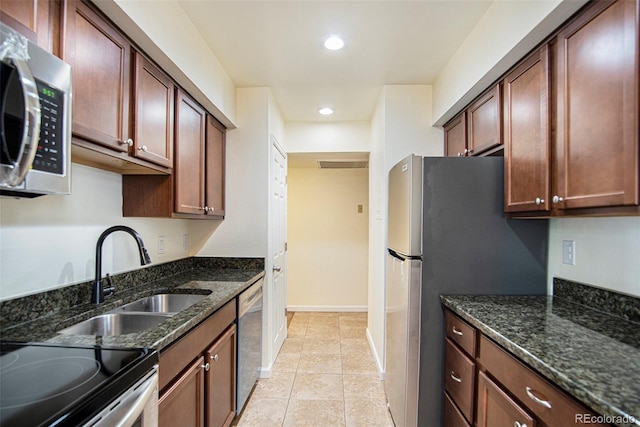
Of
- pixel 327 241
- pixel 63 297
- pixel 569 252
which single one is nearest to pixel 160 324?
pixel 63 297

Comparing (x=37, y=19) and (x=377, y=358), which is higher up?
(x=37, y=19)

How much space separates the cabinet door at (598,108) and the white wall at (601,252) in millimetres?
329

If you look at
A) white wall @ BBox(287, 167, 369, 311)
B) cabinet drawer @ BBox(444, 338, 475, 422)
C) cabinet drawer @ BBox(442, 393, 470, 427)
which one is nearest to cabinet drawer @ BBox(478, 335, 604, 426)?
cabinet drawer @ BBox(444, 338, 475, 422)

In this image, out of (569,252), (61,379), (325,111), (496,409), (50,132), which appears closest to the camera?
(61,379)

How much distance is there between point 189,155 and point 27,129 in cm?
127

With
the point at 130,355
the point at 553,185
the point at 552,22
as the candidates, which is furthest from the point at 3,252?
the point at 552,22

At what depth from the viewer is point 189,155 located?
80.5 inches

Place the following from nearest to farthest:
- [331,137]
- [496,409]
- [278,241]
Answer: [496,409], [278,241], [331,137]

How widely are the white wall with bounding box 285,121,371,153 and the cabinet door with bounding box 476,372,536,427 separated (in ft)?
8.78

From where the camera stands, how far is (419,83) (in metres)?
2.64

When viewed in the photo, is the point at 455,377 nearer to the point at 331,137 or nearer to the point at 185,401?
the point at 185,401

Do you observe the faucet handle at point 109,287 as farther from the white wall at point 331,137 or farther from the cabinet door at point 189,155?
the white wall at point 331,137

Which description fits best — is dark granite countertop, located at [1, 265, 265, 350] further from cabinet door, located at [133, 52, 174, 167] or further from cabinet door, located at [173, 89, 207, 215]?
cabinet door, located at [133, 52, 174, 167]

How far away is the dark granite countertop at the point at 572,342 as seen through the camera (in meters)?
0.77
